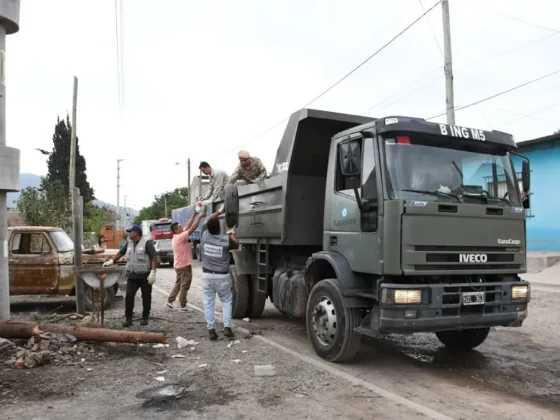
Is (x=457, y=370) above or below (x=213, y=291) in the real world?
below

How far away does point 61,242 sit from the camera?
1011 cm

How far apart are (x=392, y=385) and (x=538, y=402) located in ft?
4.47

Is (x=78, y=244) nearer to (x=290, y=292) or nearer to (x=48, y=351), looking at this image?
(x=48, y=351)

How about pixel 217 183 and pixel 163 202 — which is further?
pixel 163 202

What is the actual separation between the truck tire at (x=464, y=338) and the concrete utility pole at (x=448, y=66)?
366 inches

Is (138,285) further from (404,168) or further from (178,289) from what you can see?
(404,168)

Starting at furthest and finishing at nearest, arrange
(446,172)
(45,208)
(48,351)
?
(45,208) → (48,351) → (446,172)

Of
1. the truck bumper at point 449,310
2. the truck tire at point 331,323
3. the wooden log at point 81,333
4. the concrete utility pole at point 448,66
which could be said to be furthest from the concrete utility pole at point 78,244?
the concrete utility pole at point 448,66

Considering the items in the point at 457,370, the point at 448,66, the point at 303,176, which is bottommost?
the point at 457,370

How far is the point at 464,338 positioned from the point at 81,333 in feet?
16.7

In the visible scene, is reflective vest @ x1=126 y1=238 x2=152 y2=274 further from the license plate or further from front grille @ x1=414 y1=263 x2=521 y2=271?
the license plate

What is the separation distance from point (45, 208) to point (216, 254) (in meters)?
14.4

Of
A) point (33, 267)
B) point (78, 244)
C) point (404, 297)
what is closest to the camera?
point (404, 297)

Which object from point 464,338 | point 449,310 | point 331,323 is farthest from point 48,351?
point 464,338
